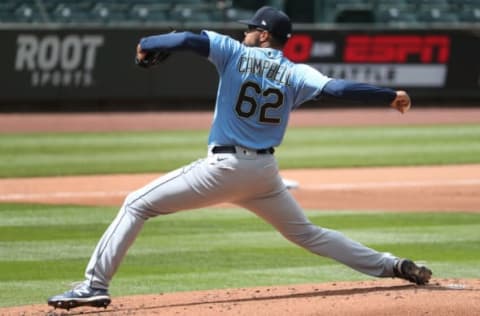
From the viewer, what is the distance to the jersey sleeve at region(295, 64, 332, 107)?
20.8 feet

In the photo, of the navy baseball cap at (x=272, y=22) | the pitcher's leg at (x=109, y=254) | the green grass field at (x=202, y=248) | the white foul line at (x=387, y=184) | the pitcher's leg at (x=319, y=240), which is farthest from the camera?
the white foul line at (x=387, y=184)

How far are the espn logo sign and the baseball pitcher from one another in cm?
1652

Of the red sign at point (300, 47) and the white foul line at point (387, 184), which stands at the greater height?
the red sign at point (300, 47)

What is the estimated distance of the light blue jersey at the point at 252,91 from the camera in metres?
6.23

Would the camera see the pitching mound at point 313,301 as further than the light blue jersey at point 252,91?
No

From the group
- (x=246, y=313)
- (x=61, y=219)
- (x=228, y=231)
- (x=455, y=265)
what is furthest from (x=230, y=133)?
(x=61, y=219)

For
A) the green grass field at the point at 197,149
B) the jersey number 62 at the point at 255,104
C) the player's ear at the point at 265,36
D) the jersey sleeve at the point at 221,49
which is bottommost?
the green grass field at the point at 197,149

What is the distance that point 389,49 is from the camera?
22922 millimetres

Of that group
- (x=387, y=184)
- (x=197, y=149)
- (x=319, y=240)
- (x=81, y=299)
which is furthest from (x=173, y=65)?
(x=81, y=299)

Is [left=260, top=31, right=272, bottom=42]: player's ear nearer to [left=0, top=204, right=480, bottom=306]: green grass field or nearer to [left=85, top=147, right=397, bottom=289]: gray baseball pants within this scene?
[left=85, top=147, right=397, bottom=289]: gray baseball pants

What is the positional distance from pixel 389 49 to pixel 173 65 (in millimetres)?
4569

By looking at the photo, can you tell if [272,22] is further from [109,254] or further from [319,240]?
[109,254]

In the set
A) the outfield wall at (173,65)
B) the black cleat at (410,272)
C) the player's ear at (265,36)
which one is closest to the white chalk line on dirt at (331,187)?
the black cleat at (410,272)

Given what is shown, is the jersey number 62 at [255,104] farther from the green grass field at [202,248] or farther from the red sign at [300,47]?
the red sign at [300,47]
